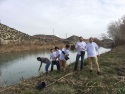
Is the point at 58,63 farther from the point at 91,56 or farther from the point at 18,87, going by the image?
the point at 18,87

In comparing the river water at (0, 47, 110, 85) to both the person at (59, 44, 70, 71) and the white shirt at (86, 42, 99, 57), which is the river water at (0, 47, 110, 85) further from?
the white shirt at (86, 42, 99, 57)

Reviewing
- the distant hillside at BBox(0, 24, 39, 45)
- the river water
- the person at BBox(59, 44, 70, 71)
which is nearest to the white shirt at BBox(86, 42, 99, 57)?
the person at BBox(59, 44, 70, 71)

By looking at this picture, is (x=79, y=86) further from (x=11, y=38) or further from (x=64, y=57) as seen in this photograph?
(x=11, y=38)

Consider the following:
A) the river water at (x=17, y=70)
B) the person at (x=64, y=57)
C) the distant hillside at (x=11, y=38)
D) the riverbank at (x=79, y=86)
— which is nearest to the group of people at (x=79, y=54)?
the person at (x=64, y=57)

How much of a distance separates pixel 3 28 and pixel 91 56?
232 ft

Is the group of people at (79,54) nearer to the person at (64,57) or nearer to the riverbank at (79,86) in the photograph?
the person at (64,57)

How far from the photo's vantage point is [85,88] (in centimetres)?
1174

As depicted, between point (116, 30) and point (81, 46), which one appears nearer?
point (81, 46)

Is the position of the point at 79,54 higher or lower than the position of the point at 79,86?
higher

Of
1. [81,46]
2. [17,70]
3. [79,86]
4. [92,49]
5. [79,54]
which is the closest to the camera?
[79,86]

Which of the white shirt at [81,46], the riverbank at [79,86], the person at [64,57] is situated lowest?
the riverbank at [79,86]

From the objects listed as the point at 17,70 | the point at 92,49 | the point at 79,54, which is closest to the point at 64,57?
the point at 79,54

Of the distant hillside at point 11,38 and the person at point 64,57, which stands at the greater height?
the distant hillside at point 11,38

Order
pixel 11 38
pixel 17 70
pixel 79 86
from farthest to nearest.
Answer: pixel 11 38
pixel 17 70
pixel 79 86
